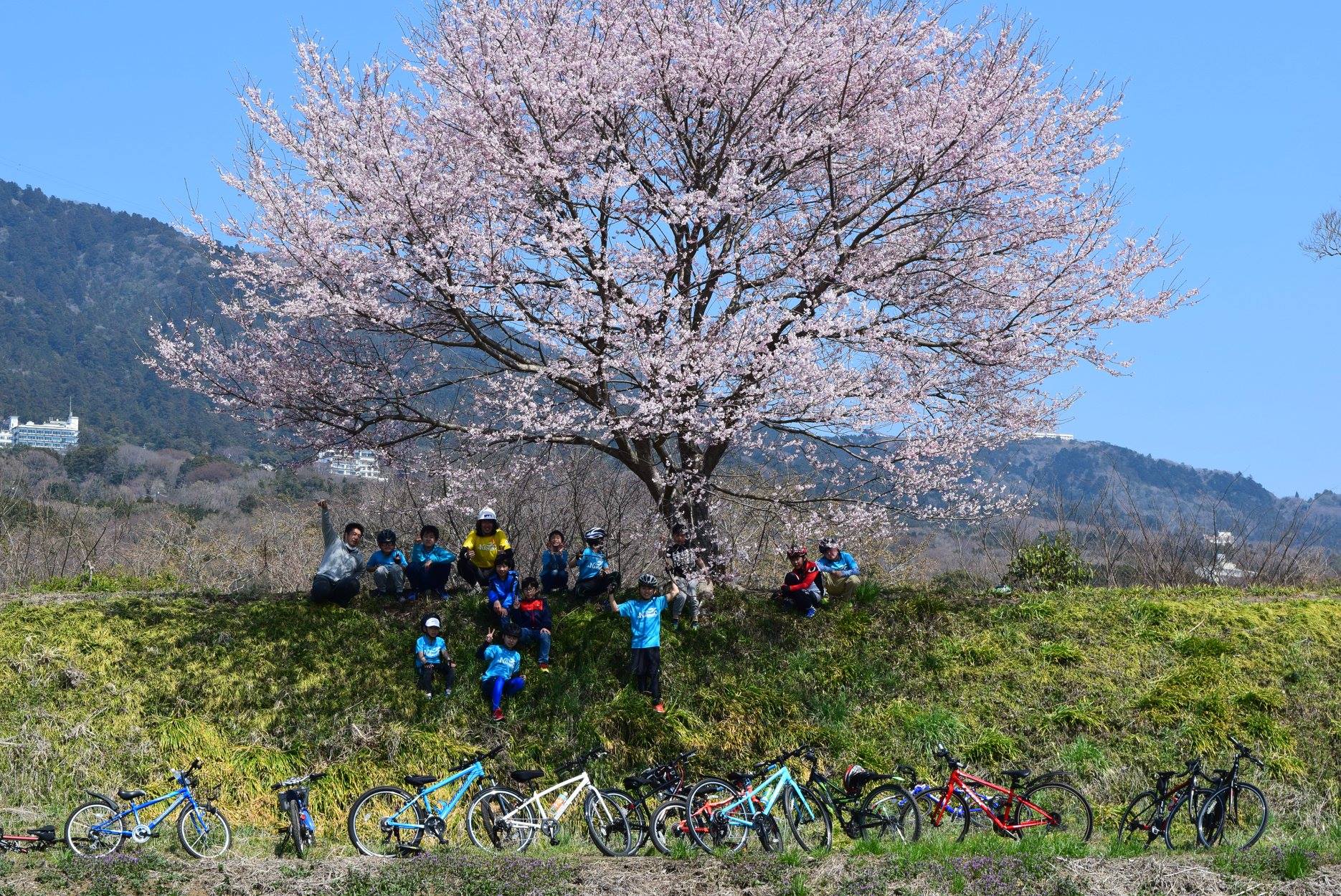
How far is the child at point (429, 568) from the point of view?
48.4 feet

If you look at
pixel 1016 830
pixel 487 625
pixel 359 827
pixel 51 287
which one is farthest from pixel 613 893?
pixel 51 287

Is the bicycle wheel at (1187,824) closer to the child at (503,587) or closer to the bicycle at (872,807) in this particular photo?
the bicycle at (872,807)

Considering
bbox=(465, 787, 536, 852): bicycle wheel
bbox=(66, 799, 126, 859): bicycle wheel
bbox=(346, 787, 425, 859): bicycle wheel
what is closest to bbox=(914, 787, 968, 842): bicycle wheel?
bbox=(465, 787, 536, 852): bicycle wheel

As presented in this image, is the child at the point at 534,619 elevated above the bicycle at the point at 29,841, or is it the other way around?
the child at the point at 534,619

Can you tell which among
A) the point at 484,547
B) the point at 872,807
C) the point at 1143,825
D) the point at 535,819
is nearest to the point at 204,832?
the point at 535,819

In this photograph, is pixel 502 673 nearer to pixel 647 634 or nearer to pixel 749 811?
pixel 647 634

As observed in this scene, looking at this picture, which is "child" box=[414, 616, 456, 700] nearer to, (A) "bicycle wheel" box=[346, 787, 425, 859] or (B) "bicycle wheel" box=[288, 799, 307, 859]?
(A) "bicycle wheel" box=[346, 787, 425, 859]

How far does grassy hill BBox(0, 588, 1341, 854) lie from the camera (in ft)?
39.2

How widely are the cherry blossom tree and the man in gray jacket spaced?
147 centimetres

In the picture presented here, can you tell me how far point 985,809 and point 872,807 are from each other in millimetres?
944

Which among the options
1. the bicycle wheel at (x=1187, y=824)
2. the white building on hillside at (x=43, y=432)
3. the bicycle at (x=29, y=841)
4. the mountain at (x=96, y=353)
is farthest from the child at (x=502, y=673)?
the white building on hillside at (x=43, y=432)

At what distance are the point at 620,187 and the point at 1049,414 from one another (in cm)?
660

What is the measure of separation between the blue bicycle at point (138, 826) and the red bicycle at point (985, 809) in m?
5.96

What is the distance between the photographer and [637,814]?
32.3 feet
